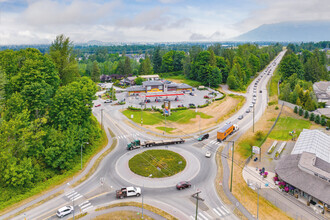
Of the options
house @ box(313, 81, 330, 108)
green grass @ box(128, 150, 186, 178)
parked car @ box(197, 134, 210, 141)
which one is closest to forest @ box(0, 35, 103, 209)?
green grass @ box(128, 150, 186, 178)

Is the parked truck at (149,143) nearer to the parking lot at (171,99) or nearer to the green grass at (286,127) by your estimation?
the green grass at (286,127)

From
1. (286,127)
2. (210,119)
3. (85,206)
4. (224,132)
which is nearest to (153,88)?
(210,119)

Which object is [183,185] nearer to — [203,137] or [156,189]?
[156,189]

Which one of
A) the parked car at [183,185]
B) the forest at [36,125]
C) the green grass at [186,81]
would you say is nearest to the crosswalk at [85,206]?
the forest at [36,125]

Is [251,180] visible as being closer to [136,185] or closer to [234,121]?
[136,185]

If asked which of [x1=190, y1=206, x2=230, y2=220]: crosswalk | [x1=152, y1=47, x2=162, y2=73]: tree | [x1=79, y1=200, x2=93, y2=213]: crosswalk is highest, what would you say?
[x1=152, y1=47, x2=162, y2=73]: tree

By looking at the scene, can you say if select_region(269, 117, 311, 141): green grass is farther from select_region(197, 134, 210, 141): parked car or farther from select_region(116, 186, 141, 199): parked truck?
select_region(116, 186, 141, 199): parked truck
